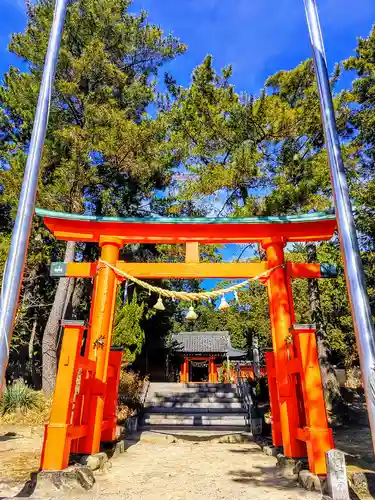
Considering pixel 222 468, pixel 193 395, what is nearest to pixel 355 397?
pixel 193 395

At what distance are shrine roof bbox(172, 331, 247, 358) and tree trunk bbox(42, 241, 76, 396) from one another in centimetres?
1329

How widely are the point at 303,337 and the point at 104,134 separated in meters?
9.81

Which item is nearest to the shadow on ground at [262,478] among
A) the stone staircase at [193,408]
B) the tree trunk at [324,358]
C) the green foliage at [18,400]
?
the stone staircase at [193,408]

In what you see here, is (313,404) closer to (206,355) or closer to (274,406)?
(274,406)

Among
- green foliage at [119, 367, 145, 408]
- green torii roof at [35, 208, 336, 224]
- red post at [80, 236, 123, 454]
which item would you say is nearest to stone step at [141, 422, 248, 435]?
green foliage at [119, 367, 145, 408]

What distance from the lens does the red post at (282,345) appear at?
547 cm

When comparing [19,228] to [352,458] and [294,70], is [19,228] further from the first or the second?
[294,70]

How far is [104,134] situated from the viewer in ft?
39.8

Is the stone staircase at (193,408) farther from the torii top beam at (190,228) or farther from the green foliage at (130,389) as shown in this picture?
the torii top beam at (190,228)

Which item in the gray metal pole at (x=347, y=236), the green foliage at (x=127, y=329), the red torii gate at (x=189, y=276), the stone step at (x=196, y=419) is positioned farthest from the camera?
the green foliage at (x=127, y=329)

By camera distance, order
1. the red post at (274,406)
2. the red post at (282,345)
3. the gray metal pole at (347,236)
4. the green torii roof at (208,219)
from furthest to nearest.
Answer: the red post at (274,406) < the green torii roof at (208,219) < the red post at (282,345) < the gray metal pole at (347,236)

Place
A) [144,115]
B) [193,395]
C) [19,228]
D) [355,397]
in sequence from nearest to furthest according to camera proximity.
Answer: [19,228] < [193,395] < [144,115] < [355,397]

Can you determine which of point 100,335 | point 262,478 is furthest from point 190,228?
point 262,478

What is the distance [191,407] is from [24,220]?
1050cm
